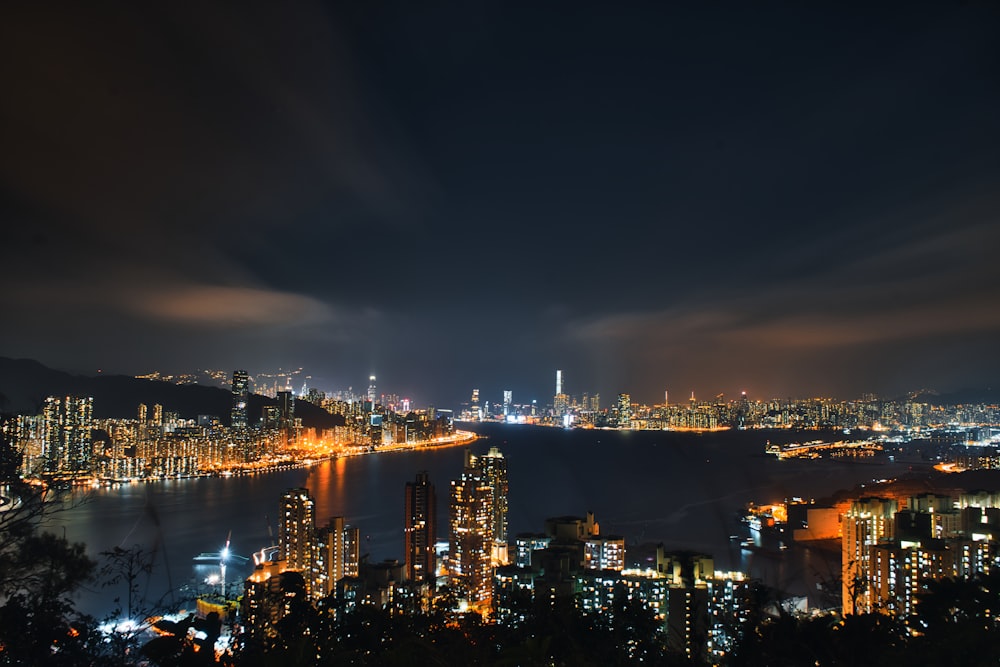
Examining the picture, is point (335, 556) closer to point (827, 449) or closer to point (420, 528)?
point (420, 528)

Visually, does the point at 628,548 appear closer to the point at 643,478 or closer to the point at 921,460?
the point at 643,478

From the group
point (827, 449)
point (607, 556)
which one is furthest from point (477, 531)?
point (827, 449)

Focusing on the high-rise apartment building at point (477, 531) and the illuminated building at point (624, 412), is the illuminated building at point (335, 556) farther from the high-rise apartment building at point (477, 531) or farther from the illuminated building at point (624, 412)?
the illuminated building at point (624, 412)

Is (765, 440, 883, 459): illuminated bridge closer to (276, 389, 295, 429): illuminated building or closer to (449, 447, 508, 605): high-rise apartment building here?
(449, 447, 508, 605): high-rise apartment building

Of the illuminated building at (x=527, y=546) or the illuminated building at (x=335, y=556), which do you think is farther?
the illuminated building at (x=527, y=546)

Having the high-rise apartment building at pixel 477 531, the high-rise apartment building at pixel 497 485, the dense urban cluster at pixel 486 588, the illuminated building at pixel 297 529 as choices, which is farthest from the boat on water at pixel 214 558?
the high-rise apartment building at pixel 497 485

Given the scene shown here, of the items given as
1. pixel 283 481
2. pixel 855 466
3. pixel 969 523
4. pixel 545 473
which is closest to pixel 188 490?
pixel 283 481
